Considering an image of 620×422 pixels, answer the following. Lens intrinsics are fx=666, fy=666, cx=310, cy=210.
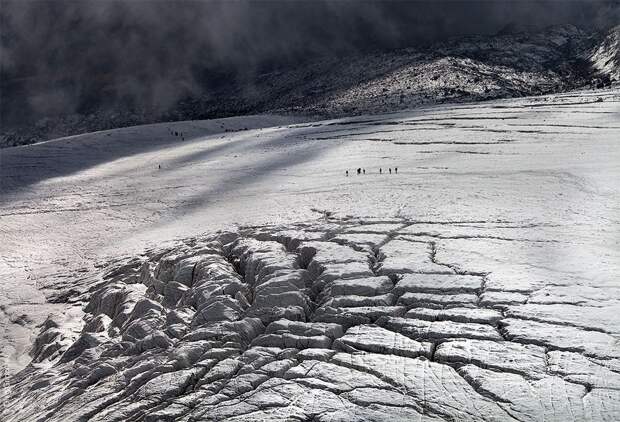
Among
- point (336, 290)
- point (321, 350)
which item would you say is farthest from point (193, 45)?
point (321, 350)

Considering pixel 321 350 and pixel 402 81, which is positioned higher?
pixel 402 81

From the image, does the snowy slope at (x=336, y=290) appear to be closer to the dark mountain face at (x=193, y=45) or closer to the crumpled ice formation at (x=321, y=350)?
the crumpled ice formation at (x=321, y=350)

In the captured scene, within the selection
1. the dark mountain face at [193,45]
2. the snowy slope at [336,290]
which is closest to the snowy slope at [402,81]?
the dark mountain face at [193,45]

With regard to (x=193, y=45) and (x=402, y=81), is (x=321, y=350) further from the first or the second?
(x=193, y=45)

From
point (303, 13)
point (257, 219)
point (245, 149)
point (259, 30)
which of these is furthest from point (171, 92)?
point (257, 219)

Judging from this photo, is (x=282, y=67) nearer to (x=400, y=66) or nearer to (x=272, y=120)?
(x=400, y=66)

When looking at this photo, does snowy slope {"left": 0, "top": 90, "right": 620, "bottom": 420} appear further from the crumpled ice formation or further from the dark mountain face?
the dark mountain face
